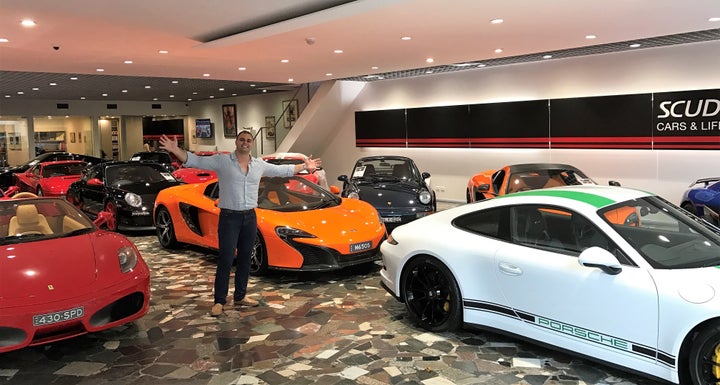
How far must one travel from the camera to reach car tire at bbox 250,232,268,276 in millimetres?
6414

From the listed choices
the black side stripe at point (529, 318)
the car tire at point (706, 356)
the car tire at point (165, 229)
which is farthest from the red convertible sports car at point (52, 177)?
the car tire at point (706, 356)

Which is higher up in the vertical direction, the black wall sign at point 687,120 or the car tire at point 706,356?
the black wall sign at point 687,120

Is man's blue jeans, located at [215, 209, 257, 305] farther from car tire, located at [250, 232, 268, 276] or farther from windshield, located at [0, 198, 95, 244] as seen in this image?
windshield, located at [0, 198, 95, 244]

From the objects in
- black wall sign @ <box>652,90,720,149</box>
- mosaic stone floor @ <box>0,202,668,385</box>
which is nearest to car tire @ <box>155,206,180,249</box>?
mosaic stone floor @ <box>0,202,668,385</box>

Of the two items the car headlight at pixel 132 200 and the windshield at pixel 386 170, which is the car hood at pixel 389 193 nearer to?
the windshield at pixel 386 170

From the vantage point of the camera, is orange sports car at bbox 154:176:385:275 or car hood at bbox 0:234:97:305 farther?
orange sports car at bbox 154:176:385:275

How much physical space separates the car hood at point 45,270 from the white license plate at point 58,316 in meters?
0.12

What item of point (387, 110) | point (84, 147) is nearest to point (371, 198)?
point (387, 110)

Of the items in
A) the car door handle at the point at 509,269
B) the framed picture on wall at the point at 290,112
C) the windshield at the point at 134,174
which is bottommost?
the car door handle at the point at 509,269

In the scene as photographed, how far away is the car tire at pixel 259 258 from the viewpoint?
6414 millimetres

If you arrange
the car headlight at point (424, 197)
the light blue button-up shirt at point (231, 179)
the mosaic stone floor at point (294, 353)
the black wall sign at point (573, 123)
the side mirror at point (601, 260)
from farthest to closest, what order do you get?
the black wall sign at point (573, 123), the car headlight at point (424, 197), the light blue button-up shirt at point (231, 179), the mosaic stone floor at point (294, 353), the side mirror at point (601, 260)

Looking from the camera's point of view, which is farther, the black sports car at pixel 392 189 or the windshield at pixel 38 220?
the black sports car at pixel 392 189

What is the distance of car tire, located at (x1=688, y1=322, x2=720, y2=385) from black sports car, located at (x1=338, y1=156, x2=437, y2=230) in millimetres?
5716

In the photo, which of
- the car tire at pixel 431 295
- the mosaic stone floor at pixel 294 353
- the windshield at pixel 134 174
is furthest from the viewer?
the windshield at pixel 134 174
